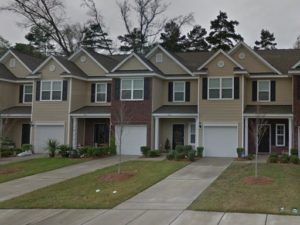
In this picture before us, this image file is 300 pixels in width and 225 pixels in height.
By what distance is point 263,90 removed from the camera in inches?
1207

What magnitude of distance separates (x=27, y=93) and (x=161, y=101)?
38.2ft

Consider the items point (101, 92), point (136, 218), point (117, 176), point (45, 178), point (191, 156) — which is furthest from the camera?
point (101, 92)

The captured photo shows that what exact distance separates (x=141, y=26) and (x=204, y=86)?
26.9 metres

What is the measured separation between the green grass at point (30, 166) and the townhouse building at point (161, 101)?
4552 mm

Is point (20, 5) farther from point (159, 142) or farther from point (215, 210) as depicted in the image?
point (215, 210)

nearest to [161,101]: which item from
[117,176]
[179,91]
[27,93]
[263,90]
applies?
[179,91]

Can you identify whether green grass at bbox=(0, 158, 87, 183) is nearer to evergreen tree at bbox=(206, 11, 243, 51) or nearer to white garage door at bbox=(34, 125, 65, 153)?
white garage door at bbox=(34, 125, 65, 153)

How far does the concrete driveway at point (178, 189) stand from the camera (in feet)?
46.8

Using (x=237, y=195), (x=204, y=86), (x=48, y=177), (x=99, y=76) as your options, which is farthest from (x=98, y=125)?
(x=237, y=195)

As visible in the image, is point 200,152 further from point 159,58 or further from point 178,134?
point 159,58

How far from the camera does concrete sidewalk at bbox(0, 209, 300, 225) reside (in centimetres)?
1167

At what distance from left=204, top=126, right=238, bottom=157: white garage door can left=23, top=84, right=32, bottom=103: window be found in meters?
15.3

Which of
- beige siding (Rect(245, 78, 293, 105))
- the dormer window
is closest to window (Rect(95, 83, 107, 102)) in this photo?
the dormer window

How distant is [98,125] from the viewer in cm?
3447
